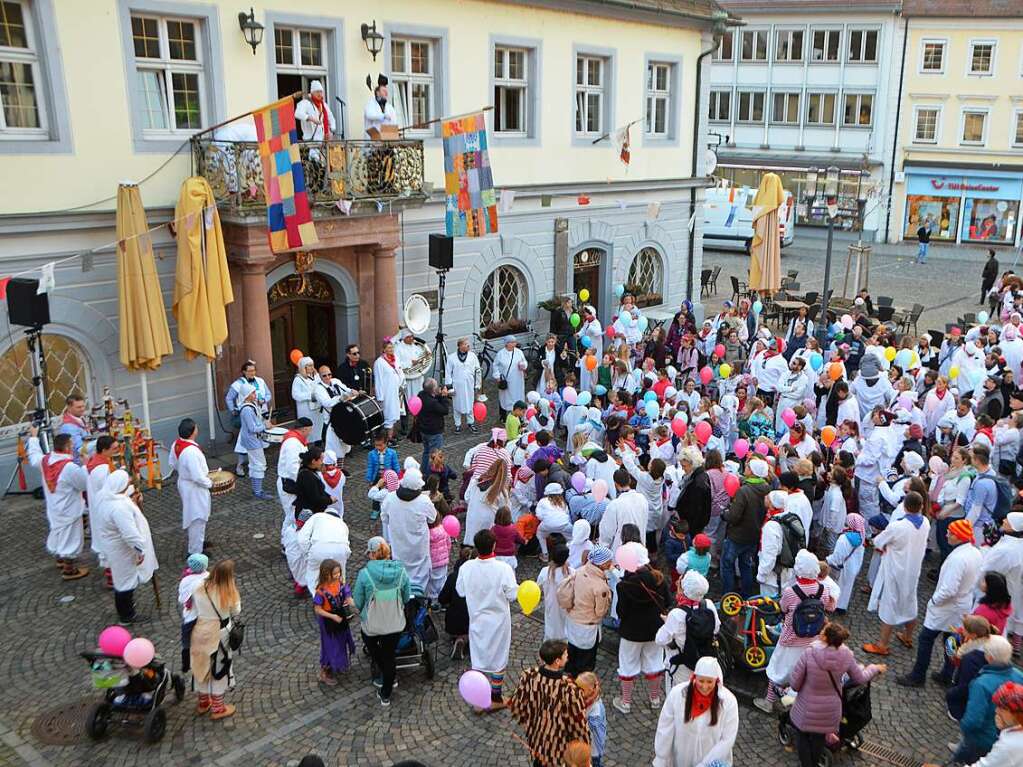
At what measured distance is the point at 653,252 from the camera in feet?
76.5

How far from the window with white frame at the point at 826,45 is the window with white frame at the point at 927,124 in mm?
4326

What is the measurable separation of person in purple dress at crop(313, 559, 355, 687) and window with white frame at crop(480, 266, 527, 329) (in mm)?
11113

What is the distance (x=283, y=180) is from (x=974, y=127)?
35259 mm

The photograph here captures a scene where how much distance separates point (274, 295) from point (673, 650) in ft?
34.2

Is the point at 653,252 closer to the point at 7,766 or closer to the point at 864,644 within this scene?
the point at 864,644

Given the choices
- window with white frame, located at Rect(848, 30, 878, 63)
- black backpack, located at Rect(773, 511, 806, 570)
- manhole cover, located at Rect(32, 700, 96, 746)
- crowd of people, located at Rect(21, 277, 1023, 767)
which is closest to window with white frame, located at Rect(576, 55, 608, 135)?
crowd of people, located at Rect(21, 277, 1023, 767)

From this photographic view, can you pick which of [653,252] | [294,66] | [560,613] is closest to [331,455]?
[560,613]

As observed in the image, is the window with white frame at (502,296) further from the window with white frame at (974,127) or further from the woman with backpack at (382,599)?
the window with white frame at (974,127)

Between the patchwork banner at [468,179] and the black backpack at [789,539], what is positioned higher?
the patchwork banner at [468,179]

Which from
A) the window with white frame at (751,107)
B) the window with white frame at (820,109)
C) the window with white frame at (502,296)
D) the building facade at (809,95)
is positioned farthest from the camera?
the window with white frame at (751,107)

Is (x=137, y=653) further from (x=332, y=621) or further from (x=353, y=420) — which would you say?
(x=353, y=420)

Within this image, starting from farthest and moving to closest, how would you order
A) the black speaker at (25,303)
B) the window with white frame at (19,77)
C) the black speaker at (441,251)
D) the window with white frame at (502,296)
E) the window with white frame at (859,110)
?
the window with white frame at (859,110), the window with white frame at (502,296), the black speaker at (441,251), the window with white frame at (19,77), the black speaker at (25,303)

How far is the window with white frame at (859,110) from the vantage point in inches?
1606

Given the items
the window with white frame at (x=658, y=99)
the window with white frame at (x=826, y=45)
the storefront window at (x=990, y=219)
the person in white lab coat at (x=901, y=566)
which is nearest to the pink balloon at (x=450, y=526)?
the person in white lab coat at (x=901, y=566)
